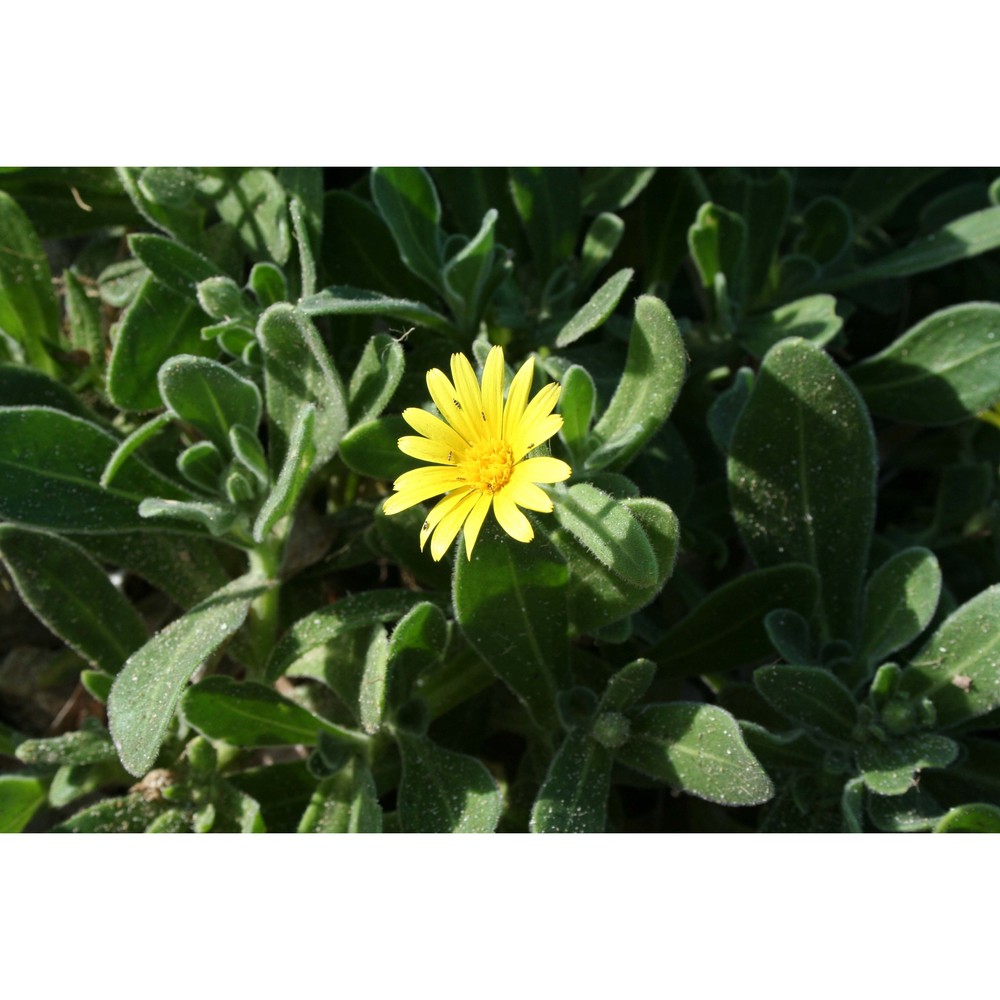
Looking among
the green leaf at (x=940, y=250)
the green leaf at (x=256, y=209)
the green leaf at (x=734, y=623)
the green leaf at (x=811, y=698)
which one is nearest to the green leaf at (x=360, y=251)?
the green leaf at (x=256, y=209)

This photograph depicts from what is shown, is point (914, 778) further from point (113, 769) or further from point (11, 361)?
point (11, 361)

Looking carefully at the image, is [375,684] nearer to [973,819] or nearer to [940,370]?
[973,819]

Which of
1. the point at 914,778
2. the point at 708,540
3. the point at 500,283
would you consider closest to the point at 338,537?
the point at 500,283

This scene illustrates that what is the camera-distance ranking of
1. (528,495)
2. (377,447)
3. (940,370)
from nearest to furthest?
(528,495) → (377,447) → (940,370)

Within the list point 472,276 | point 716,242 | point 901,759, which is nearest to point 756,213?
point 716,242

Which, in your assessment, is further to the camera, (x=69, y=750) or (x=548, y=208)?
(x=548, y=208)

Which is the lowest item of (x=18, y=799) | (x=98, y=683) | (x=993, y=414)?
(x=18, y=799)

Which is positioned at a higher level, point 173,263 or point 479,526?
point 173,263
